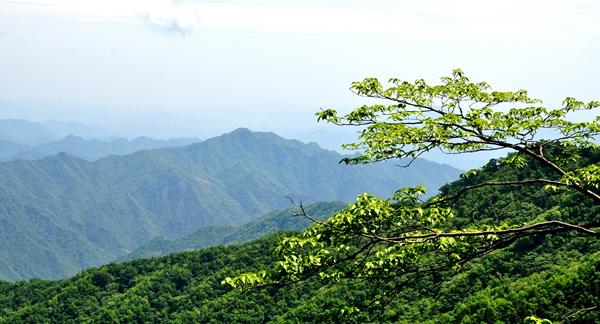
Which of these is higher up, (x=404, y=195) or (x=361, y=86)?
(x=361, y=86)

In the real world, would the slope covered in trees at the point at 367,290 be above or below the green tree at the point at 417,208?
below

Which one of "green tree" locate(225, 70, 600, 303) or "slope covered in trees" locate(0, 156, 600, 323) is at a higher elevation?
"green tree" locate(225, 70, 600, 303)

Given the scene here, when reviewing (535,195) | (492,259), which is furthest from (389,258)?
(535,195)

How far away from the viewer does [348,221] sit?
1120 centimetres

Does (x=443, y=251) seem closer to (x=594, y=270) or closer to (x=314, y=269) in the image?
(x=314, y=269)

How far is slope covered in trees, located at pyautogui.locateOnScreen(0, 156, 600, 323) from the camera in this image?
1581 inches

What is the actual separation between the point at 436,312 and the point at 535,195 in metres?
26.3

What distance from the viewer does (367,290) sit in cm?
2306

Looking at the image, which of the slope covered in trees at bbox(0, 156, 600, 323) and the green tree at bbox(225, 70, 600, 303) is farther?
the slope covered in trees at bbox(0, 156, 600, 323)

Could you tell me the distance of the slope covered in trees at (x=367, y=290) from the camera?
40.2m

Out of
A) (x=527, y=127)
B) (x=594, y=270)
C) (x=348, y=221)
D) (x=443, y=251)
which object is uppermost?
(x=527, y=127)

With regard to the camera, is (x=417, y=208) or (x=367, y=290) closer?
(x=417, y=208)

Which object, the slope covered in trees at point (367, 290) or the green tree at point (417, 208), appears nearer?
the green tree at point (417, 208)

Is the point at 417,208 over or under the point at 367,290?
over
